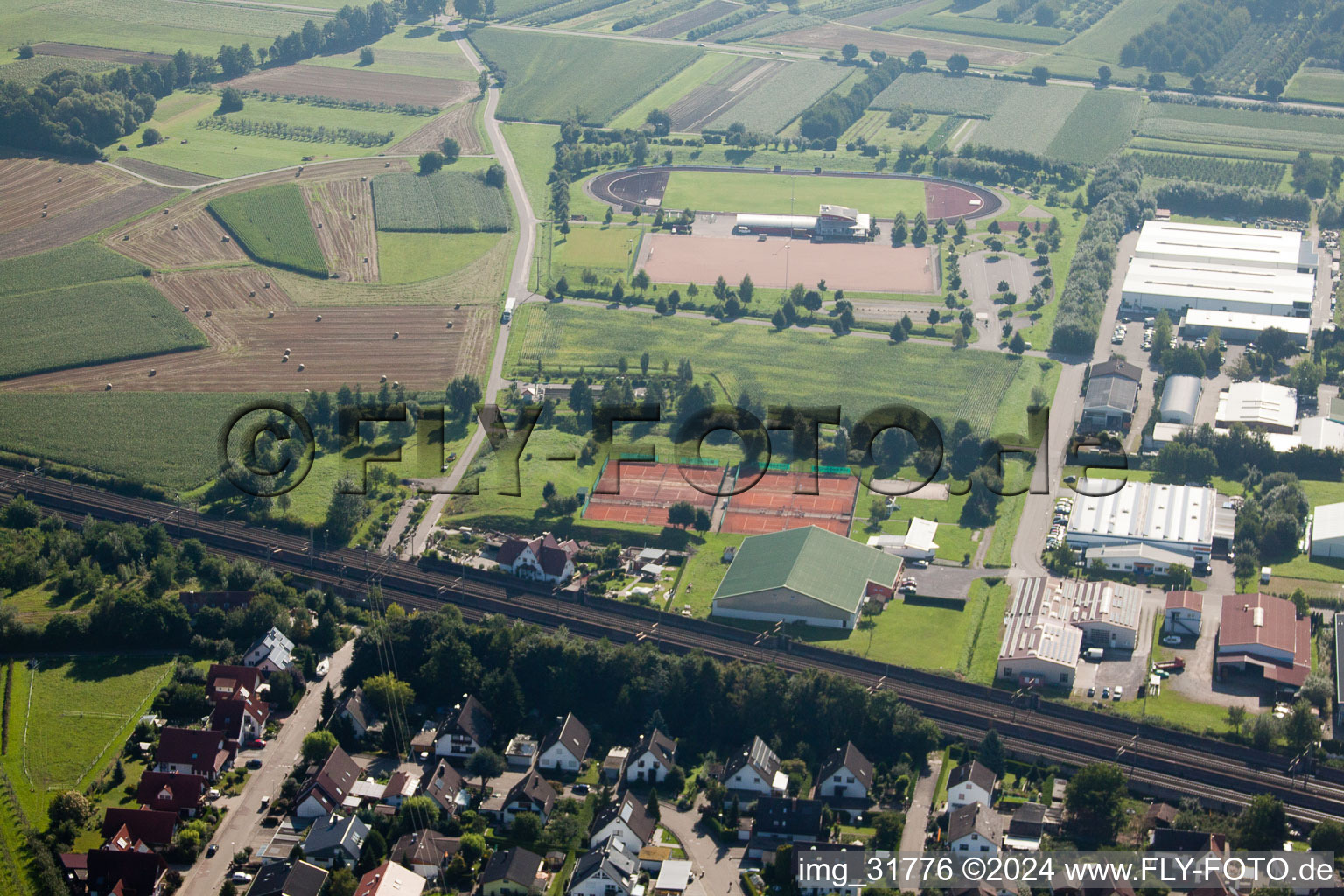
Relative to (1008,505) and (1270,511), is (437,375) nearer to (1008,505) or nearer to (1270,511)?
(1008,505)

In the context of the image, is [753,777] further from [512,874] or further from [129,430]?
[129,430]

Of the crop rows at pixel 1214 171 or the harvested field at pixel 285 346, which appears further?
the crop rows at pixel 1214 171

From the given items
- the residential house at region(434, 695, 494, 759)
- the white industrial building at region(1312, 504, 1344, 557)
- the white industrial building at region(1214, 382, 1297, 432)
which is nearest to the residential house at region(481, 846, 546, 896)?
the residential house at region(434, 695, 494, 759)

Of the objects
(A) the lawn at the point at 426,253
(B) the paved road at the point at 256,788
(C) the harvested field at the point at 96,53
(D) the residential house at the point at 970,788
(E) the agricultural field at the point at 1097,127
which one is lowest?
(E) the agricultural field at the point at 1097,127

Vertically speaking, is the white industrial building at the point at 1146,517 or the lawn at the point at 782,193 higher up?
the white industrial building at the point at 1146,517

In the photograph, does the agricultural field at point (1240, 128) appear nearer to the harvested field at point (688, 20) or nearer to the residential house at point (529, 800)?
the harvested field at point (688, 20)

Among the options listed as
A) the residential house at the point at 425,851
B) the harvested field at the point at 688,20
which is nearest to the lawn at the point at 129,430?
the residential house at the point at 425,851

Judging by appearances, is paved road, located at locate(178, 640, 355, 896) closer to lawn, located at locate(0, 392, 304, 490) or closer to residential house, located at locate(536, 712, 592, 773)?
residential house, located at locate(536, 712, 592, 773)
